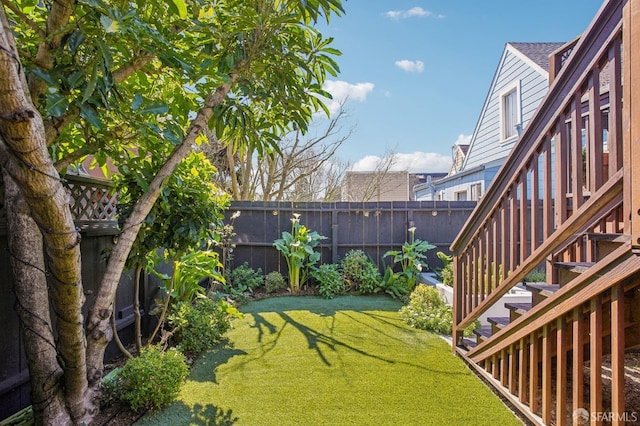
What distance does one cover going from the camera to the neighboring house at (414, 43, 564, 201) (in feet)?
20.8

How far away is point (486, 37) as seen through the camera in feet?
20.8

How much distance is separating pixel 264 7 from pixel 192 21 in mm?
474

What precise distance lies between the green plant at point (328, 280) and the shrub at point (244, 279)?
3.05 ft

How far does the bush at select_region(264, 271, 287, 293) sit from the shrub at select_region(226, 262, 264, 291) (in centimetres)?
14

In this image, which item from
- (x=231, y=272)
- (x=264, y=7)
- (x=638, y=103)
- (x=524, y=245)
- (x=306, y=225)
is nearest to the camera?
(x=638, y=103)

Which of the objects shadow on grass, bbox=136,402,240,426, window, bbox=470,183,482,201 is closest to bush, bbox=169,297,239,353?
shadow on grass, bbox=136,402,240,426

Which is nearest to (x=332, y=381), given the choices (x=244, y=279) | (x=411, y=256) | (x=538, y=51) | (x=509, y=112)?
(x=244, y=279)

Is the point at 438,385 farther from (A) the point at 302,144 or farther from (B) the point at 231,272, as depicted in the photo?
(A) the point at 302,144

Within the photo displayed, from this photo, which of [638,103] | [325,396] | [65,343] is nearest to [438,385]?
[325,396]

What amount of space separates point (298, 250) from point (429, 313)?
2280 millimetres

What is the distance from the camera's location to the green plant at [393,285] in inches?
197

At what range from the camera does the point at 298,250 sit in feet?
17.0

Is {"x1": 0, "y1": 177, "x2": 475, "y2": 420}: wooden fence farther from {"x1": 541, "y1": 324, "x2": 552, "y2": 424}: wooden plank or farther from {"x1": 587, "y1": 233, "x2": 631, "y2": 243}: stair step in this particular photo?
{"x1": 587, "y1": 233, "x2": 631, "y2": 243}: stair step

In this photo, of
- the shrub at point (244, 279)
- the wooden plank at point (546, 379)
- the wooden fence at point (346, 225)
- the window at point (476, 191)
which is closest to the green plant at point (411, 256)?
the wooden fence at point (346, 225)
